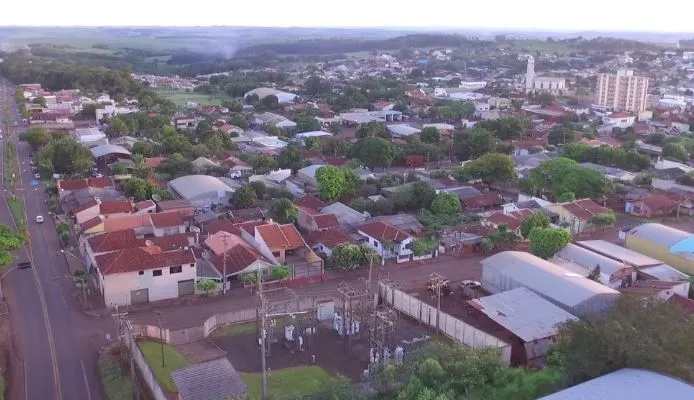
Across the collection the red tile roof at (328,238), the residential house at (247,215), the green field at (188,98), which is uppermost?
the red tile roof at (328,238)

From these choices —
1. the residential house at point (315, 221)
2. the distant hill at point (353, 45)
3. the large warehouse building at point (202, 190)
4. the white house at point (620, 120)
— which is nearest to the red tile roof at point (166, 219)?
the large warehouse building at point (202, 190)

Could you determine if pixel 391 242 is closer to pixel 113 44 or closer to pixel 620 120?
pixel 620 120

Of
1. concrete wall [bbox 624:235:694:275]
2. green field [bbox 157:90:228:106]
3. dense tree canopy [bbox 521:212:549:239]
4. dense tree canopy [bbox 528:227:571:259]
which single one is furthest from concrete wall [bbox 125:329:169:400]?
green field [bbox 157:90:228:106]

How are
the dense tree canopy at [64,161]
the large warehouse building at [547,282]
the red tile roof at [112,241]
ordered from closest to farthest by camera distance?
1. the large warehouse building at [547,282]
2. the red tile roof at [112,241]
3. the dense tree canopy at [64,161]

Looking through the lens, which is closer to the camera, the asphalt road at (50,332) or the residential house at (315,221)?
the asphalt road at (50,332)

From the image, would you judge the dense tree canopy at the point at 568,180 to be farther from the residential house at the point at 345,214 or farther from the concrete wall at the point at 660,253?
the residential house at the point at 345,214

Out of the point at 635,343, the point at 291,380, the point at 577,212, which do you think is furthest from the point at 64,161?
the point at 635,343

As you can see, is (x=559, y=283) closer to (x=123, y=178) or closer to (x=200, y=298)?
(x=200, y=298)
